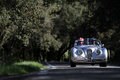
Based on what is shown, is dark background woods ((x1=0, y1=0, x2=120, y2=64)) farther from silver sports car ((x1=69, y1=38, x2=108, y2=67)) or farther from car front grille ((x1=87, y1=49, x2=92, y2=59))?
car front grille ((x1=87, y1=49, x2=92, y2=59))

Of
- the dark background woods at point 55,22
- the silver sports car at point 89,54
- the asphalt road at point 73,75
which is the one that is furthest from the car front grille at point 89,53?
the asphalt road at point 73,75

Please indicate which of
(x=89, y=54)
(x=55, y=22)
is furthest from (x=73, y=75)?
(x=55, y=22)

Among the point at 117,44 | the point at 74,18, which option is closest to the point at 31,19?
the point at 117,44

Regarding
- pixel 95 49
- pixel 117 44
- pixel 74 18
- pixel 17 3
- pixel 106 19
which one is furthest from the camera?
pixel 74 18

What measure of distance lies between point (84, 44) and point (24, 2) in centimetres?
522

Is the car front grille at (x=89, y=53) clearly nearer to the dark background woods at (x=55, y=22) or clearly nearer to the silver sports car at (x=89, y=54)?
the silver sports car at (x=89, y=54)

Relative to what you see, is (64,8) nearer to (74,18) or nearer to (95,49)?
(74,18)

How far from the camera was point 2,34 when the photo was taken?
1268 inches

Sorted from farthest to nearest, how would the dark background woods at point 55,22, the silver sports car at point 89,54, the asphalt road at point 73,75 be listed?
the silver sports car at point 89,54 < the dark background woods at point 55,22 < the asphalt road at point 73,75

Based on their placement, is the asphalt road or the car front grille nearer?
the asphalt road

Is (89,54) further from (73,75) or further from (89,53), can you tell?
(73,75)

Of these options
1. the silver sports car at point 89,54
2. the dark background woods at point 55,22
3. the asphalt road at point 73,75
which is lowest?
the asphalt road at point 73,75

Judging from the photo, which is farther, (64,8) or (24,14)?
(64,8)

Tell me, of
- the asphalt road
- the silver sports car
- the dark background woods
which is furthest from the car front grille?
the asphalt road
